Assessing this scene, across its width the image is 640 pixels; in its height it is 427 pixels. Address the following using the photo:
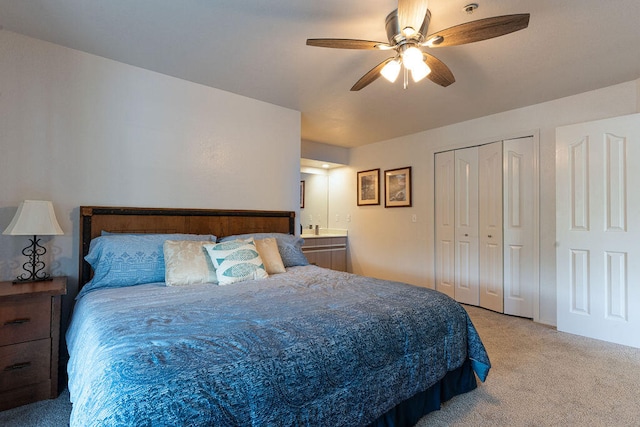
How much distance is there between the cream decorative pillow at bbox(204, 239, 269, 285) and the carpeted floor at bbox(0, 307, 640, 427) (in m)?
1.15

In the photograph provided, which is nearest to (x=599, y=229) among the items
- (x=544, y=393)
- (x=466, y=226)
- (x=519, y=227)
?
(x=519, y=227)

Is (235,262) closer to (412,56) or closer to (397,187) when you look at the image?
(412,56)

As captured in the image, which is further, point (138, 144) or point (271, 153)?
point (271, 153)

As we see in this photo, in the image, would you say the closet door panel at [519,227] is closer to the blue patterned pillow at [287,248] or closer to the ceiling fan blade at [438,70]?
the ceiling fan blade at [438,70]

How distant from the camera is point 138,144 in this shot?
2629 millimetres

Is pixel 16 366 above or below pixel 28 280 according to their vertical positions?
below

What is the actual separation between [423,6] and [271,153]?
2.22 metres

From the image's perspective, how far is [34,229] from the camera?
1966 millimetres

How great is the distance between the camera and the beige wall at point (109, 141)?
7.14 ft

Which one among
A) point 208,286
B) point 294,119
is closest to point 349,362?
point 208,286

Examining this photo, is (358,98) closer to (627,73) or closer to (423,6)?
(423,6)

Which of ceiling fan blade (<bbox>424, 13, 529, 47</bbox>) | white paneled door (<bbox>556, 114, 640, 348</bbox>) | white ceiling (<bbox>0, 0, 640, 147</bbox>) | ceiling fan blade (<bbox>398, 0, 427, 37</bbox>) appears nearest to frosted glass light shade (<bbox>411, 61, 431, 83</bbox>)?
ceiling fan blade (<bbox>424, 13, 529, 47</bbox>)

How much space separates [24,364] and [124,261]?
0.77 m

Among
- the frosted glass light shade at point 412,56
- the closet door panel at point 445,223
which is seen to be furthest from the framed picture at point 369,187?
the frosted glass light shade at point 412,56
